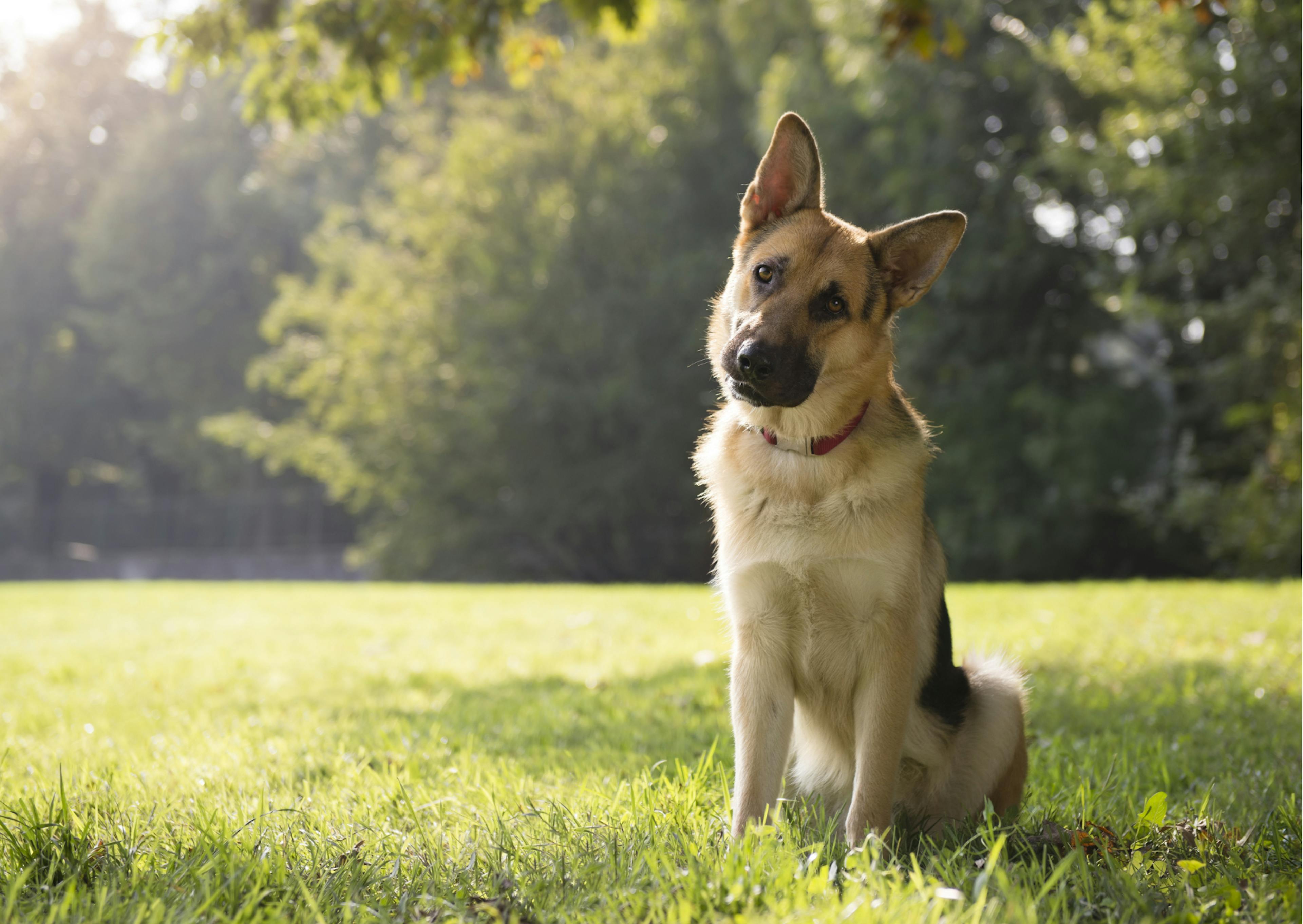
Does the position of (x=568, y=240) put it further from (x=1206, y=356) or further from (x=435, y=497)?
(x=1206, y=356)

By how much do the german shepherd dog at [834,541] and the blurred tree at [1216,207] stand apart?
417 inches

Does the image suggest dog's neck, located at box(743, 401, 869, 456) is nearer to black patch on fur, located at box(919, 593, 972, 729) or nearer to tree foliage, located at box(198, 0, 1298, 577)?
black patch on fur, located at box(919, 593, 972, 729)

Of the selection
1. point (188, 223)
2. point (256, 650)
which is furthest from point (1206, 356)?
point (188, 223)

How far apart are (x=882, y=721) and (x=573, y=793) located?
1.21 m

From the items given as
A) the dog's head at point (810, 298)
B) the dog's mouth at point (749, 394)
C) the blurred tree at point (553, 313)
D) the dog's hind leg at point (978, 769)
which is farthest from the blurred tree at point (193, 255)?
the dog's hind leg at point (978, 769)

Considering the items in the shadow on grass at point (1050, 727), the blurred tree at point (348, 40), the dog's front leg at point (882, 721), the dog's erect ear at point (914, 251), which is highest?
the blurred tree at point (348, 40)

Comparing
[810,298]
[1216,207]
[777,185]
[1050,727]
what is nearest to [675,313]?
[1216,207]

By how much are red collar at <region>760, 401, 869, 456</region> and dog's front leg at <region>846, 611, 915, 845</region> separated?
1.80ft

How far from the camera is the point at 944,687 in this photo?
3.32 meters

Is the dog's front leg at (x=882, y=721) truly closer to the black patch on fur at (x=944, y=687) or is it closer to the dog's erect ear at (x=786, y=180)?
the black patch on fur at (x=944, y=687)

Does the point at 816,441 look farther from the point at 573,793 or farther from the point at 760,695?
the point at 573,793

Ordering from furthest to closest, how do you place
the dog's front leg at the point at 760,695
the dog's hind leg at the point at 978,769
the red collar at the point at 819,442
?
the dog's hind leg at the point at 978,769
the red collar at the point at 819,442
the dog's front leg at the point at 760,695

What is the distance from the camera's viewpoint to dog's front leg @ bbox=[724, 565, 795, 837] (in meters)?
3.06

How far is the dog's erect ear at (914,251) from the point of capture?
3369 mm
